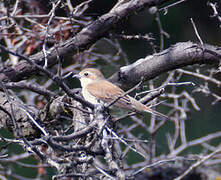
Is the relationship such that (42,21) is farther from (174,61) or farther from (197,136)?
(197,136)

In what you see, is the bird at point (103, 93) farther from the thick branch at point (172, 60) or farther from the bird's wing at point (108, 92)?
→ the thick branch at point (172, 60)

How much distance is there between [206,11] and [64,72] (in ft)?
12.5

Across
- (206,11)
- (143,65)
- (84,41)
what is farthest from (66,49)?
(206,11)

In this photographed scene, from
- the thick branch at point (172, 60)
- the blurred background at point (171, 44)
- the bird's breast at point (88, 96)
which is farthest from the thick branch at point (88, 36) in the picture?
the blurred background at point (171, 44)

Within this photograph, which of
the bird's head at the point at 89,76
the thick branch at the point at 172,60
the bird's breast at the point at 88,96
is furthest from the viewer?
the bird's head at the point at 89,76

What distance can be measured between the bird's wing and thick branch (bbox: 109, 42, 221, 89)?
12.1 inches

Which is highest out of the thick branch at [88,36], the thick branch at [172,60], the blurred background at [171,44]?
the thick branch at [88,36]

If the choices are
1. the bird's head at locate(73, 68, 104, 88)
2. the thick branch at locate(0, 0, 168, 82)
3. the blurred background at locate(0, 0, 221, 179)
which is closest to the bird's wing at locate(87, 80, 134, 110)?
the bird's head at locate(73, 68, 104, 88)

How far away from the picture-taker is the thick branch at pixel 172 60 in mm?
3482

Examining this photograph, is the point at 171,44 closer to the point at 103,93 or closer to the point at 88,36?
the point at 103,93

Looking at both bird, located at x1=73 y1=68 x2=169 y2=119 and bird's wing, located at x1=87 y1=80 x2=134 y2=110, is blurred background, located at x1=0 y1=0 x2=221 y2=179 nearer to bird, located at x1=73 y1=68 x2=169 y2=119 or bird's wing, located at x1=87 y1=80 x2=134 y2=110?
bird, located at x1=73 y1=68 x2=169 y2=119

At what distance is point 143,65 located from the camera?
3.65 m

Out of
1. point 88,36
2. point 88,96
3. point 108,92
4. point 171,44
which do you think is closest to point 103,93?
point 108,92

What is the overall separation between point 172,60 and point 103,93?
116cm
